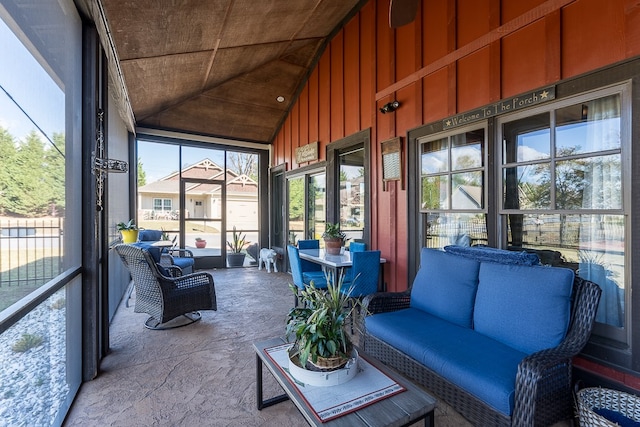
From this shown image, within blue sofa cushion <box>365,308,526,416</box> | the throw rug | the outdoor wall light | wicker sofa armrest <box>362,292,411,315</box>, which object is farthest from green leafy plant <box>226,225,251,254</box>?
the throw rug

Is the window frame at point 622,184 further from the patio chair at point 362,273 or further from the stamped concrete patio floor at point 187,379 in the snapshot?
the patio chair at point 362,273

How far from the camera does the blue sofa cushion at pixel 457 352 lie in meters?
1.63

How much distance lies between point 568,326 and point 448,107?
2317 millimetres

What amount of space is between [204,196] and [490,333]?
6485 mm

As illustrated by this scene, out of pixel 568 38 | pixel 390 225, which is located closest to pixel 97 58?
pixel 390 225

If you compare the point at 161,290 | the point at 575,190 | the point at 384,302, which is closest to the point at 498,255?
the point at 575,190

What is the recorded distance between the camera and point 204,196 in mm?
7113

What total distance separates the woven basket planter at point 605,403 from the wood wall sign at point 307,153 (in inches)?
187

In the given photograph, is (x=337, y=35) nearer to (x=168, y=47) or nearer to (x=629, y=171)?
(x=168, y=47)

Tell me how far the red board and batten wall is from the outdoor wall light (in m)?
0.06

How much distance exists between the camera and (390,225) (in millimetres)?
4039

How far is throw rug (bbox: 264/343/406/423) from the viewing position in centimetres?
136

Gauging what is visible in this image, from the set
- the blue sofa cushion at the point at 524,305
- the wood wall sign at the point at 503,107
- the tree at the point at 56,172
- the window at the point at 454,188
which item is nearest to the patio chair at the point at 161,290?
the tree at the point at 56,172

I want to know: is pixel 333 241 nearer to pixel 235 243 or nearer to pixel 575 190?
pixel 575 190
